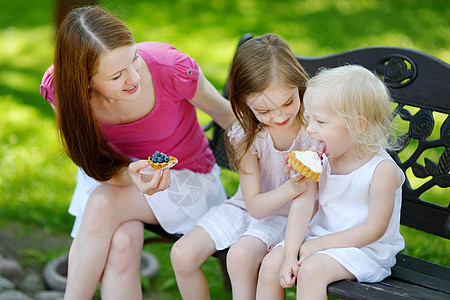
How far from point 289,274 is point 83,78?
1.13 metres

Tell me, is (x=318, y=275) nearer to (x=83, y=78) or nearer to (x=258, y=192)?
(x=258, y=192)

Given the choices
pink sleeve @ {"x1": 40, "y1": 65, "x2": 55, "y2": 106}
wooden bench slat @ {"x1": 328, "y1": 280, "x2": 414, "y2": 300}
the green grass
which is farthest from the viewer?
the green grass

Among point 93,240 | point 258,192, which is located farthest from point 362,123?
point 93,240

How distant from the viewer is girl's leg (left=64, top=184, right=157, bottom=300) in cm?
267

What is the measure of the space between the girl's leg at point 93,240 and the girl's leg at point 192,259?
291 mm

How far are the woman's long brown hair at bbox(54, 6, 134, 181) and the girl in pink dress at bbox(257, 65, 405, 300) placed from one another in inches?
32.7

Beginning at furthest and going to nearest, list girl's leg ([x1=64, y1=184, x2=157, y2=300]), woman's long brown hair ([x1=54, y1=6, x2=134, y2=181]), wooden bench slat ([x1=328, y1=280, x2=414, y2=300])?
girl's leg ([x1=64, y1=184, x2=157, y2=300]) < woman's long brown hair ([x1=54, y1=6, x2=134, y2=181]) < wooden bench slat ([x1=328, y1=280, x2=414, y2=300])

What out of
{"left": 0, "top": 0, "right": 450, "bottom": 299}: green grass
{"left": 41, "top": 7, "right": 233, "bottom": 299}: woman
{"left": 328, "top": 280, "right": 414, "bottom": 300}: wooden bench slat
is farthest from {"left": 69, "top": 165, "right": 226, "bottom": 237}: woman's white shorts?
{"left": 328, "top": 280, "right": 414, "bottom": 300}: wooden bench slat

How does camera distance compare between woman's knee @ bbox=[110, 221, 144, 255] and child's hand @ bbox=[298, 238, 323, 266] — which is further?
woman's knee @ bbox=[110, 221, 144, 255]

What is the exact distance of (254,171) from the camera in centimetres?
266

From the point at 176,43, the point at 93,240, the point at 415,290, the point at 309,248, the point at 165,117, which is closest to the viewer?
the point at 415,290

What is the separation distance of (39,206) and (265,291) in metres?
2.37

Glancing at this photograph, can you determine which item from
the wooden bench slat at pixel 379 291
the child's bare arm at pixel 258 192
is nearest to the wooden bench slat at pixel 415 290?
the wooden bench slat at pixel 379 291

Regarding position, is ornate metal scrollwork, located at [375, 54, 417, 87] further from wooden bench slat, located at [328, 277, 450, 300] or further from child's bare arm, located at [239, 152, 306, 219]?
wooden bench slat, located at [328, 277, 450, 300]
